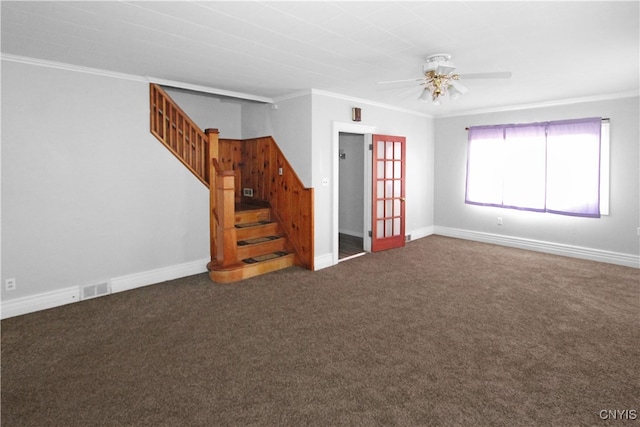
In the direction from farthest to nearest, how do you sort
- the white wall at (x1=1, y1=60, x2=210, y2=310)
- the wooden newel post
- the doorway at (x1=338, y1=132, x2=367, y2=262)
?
the doorway at (x1=338, y1=132, x2=367, y2=262)
the wooden newel post
the white wall at (x1=1, y1=60, x2=210, y2=310)

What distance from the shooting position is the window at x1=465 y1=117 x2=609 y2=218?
523 cm

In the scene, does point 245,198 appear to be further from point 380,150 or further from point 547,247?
point 547,247

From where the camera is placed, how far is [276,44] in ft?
9.93

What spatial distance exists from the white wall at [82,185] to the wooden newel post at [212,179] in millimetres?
287

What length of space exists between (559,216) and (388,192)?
106 inches

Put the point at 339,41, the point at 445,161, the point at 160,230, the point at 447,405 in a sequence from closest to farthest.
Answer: the point at 447,405, the point at 339,41, the point at 160,230, the point at 445,161

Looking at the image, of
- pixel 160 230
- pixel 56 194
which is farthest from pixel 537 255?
pixel 56 194

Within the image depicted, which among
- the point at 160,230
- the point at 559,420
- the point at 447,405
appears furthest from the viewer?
the point at 160,230

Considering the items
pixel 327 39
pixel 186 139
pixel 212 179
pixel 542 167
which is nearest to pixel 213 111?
pixel 186 139

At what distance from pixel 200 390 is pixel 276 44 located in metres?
2.69

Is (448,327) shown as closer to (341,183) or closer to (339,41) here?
(339,41)

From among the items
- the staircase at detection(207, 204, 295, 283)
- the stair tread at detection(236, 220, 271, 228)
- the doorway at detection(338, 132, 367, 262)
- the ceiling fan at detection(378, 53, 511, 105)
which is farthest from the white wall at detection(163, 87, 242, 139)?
the ceiling fan at detection(378, 53, 511, 105)

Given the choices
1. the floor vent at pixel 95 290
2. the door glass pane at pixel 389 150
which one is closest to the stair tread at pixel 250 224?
the floor vent at pixel 95 290

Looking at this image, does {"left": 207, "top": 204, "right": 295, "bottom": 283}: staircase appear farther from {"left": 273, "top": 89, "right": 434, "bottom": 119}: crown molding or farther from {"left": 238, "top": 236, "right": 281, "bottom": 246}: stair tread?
{"left": 273, "top": 89, "right": 434, "bottom": 119}: crown molding
